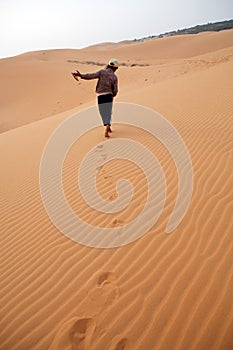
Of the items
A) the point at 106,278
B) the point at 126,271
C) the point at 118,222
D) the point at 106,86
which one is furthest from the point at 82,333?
the point at 106,86

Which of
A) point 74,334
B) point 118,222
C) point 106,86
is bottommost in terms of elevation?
point 74,334

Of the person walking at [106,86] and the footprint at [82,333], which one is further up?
the person walking at [106,86]

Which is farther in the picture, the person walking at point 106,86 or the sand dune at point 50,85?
the sand dune at point 50,85

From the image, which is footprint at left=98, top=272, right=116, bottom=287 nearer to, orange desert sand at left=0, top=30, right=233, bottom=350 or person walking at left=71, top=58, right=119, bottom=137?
orange desert sand at left=0, top=30, right=233, bottom=350

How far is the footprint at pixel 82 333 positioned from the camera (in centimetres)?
218

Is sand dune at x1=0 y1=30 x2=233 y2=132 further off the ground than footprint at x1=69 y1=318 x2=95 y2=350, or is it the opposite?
sand dune at x1=0 y1=30 x2=233 y2=132

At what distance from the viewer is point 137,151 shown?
5355 mm

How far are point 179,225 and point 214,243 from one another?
0.47 meters

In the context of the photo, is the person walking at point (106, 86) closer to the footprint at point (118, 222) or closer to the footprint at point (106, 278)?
the footprint at point (118, 222)

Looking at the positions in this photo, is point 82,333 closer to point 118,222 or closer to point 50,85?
point 118,222

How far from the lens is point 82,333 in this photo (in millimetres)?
2258

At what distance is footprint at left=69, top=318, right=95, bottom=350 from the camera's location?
2184 mm

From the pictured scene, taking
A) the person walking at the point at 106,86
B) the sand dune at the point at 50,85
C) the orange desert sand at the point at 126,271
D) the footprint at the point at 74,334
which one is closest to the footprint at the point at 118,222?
the orange desert sand at the point at 126,271

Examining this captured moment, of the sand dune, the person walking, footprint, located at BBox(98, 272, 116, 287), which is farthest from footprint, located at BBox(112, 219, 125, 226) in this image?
the sand dune
